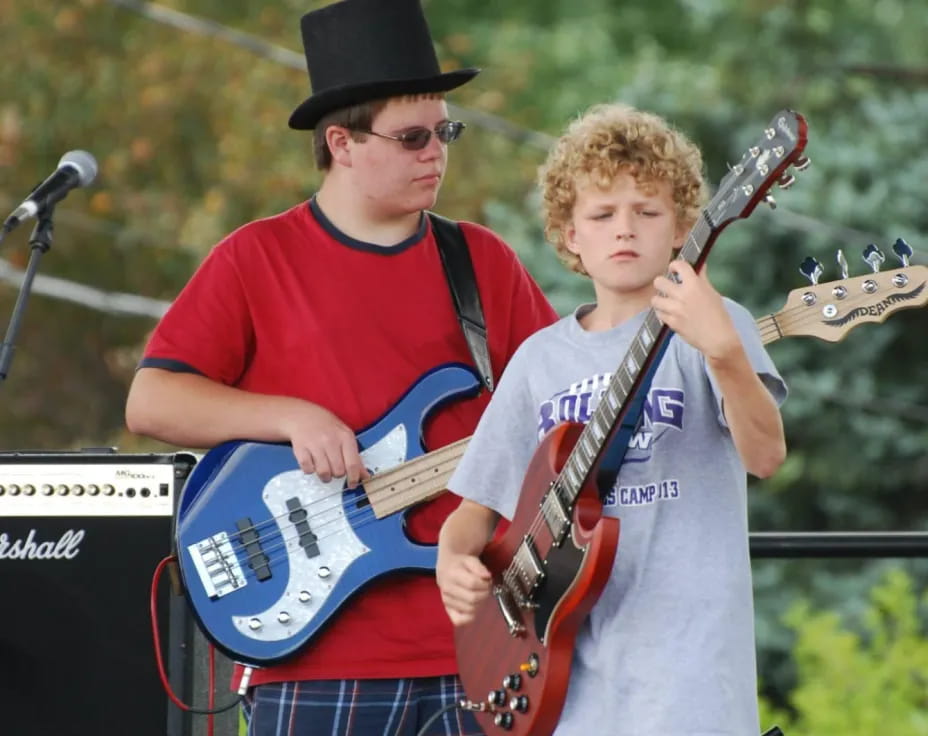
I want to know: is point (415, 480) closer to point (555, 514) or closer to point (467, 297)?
A: point (467, 297)

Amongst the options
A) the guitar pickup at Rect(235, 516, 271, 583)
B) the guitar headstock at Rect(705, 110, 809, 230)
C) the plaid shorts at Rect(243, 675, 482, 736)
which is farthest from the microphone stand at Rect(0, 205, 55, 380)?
the guitar headstock at Rect(705, 110, 809, 230)

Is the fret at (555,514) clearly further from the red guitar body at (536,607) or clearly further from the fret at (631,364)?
the fret at (631,364)

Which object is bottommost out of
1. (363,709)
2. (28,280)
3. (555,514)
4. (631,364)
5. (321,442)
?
(363,709)

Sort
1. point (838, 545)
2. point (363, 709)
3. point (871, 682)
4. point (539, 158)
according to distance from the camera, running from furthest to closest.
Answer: point (539, 158) → point (871, 682) → point (838, 545) → point (363, 709)

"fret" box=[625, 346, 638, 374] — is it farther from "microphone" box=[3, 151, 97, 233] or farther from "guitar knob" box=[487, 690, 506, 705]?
"microphone" box=[3, 151, 97, 233]

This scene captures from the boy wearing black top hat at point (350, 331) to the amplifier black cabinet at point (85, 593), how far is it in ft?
1.07

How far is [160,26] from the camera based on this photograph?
13.7 meters

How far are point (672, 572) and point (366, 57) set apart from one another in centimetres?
127

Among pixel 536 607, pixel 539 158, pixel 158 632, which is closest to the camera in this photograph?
pixel 536 607

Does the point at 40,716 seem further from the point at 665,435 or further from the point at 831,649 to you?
the point at 831,649

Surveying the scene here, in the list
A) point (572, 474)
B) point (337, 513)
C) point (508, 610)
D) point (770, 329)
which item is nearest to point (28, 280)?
point (337, 513)

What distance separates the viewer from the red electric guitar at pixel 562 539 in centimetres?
229

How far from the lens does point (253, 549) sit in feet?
10.4

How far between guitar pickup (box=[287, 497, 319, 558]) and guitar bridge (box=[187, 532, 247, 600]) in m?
0.12
